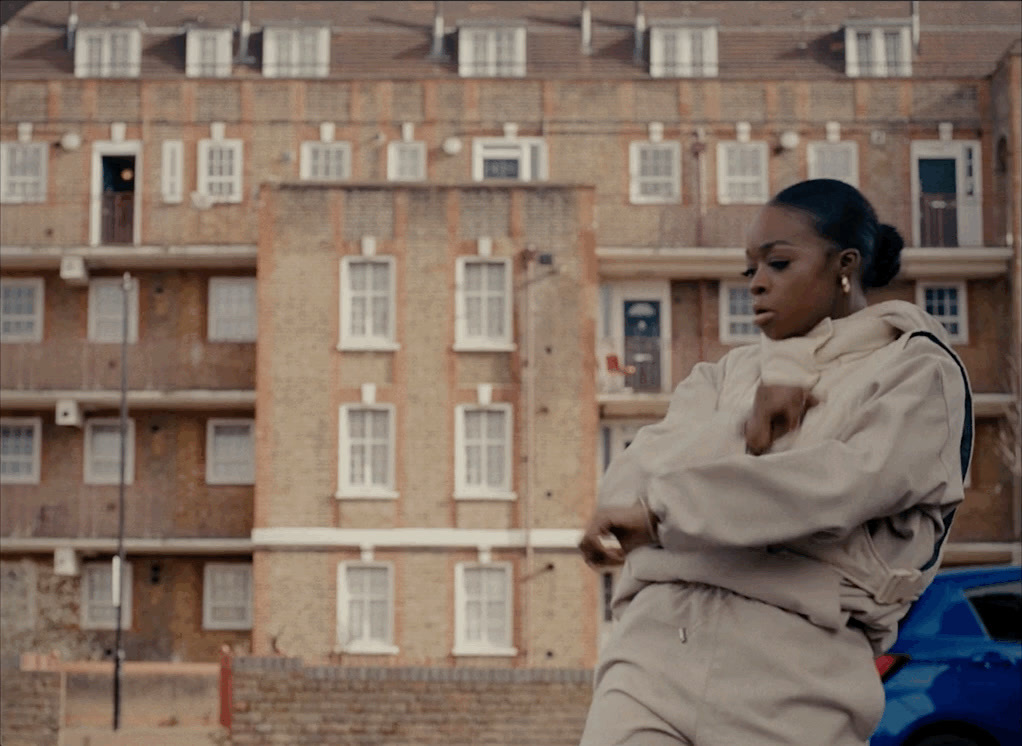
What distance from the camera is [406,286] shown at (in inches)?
1485

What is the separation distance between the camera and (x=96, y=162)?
4244cm

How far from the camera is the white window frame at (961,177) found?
4109 cm

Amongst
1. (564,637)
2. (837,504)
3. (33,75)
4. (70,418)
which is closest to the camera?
(837,504)

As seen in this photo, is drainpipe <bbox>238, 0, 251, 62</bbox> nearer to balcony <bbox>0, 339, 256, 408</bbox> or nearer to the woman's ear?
balcony <bbox>0, 339, 256, 408</bbox>

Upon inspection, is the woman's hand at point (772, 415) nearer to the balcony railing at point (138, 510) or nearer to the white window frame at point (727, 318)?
the balcony railing at point (138, 510)

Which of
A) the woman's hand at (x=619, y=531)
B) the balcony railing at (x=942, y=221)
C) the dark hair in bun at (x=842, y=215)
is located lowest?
the woman's hand at (x=619, y=531)

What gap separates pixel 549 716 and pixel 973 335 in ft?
60.4

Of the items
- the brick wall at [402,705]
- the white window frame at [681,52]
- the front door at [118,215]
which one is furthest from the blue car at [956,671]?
the white window frame at [681,52]

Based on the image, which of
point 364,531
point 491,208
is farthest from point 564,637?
point 491,208

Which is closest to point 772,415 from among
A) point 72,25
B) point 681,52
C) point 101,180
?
point 101,180

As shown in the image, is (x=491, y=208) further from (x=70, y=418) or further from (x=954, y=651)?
(x=954, y=651)

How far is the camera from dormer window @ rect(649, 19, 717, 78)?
44375 millimetres

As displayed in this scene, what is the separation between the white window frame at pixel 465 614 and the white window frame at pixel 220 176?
10260mm

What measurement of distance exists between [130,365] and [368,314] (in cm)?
569
